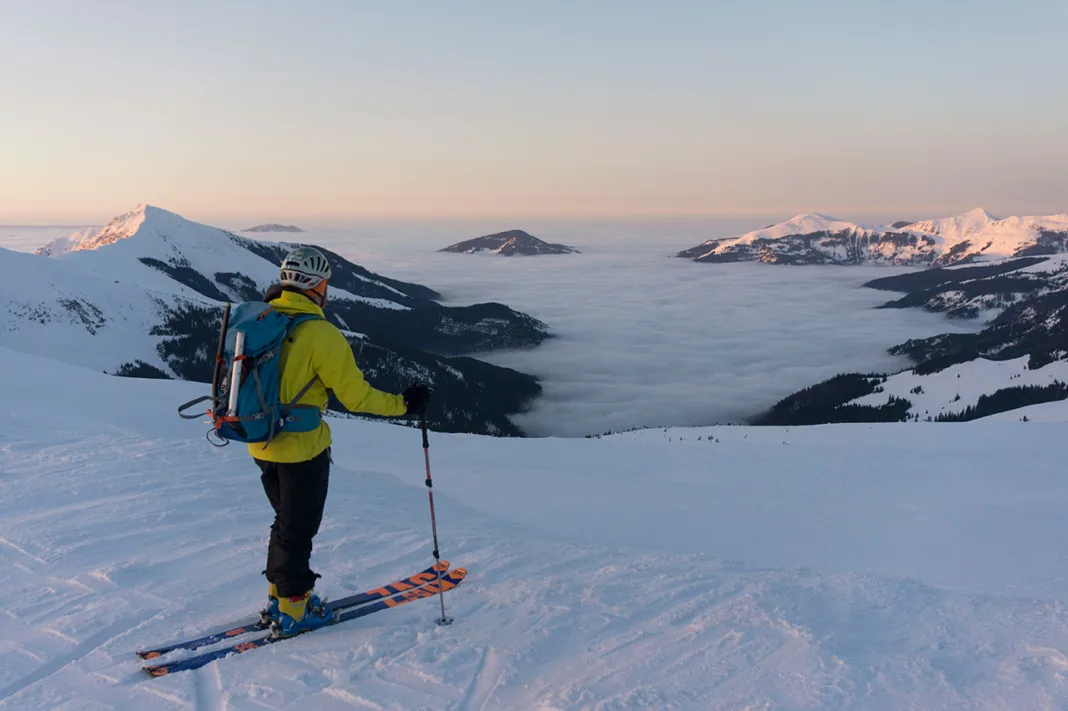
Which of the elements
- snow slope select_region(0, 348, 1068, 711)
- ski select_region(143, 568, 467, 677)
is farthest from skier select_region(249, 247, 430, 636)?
snow slope select_region(0, 348, 1068, 711)

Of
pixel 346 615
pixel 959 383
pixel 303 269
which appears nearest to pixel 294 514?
pixel 346 615

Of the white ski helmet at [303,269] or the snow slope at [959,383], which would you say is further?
the snow slope at [959,383]

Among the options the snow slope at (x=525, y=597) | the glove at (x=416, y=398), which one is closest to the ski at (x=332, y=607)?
the snow slope at (x=525, y=597)

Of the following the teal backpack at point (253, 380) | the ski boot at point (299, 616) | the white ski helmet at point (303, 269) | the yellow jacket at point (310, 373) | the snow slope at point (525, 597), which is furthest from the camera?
the ski boot at point (299, 616)

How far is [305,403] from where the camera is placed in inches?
180

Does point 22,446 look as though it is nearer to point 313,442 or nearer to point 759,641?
point 313,442

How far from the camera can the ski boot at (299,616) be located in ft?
16.1

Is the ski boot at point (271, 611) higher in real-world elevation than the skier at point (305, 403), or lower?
Result: lower

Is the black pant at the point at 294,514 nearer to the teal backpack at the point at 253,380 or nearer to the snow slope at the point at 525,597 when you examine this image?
the teal backpack at the point at 253,380

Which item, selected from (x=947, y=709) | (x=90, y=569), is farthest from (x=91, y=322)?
(x=947, y=709)

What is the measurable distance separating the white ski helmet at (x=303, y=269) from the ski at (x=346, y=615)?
9.10ft

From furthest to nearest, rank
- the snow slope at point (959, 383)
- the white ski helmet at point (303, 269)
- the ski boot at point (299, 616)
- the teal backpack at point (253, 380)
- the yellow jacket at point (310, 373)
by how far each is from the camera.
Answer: the snow slope at point (959, 383) → the ski boot at point (299, 616) → the white ski helmet at point (303, 269) → the yellow jacket at point (310, 373) → the teal backpack at point (253, 380)

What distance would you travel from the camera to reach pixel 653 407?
148500 millimetres

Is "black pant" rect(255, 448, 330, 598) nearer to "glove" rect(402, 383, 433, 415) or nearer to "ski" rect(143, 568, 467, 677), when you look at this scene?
"ski" rect(143, 568, 467, 677)
